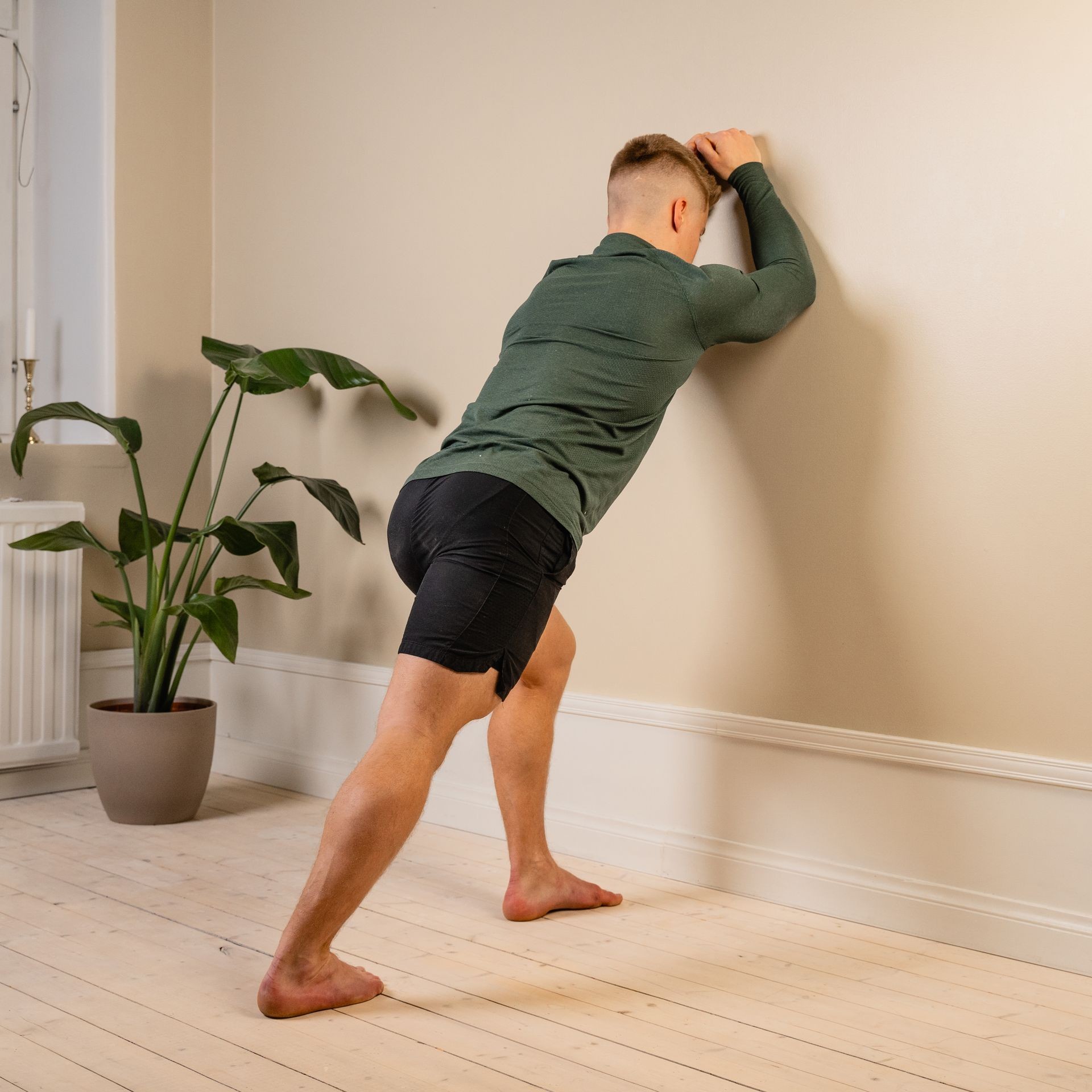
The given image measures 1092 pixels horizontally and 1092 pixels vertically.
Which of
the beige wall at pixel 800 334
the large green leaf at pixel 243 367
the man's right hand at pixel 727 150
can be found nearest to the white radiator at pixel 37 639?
the large green leaf at pixel 243 367

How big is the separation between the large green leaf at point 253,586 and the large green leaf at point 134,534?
0.52ft

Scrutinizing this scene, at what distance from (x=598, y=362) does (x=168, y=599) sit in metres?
1.52

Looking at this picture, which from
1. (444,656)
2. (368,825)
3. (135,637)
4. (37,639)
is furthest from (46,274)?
(368,825)

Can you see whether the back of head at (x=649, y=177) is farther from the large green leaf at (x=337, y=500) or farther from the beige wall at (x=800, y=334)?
the large green leaf at (x=337, y=500)

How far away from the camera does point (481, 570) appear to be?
72.9 inches

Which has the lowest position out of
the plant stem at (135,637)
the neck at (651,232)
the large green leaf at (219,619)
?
the plant stem at (135,637)

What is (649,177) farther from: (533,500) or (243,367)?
(243,367)

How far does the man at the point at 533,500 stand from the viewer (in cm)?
176

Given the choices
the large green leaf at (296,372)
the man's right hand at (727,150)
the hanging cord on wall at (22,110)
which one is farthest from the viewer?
the hanging cord on wall at (22,110)

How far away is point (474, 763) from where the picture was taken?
9.84 feet

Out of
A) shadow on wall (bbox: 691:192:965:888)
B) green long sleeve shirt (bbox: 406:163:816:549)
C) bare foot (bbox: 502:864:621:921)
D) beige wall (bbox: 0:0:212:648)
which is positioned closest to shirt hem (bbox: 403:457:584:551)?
green long sleeve shirt (bbox: 406:163:816:549)

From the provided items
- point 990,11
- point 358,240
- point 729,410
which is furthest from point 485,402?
point 358,240

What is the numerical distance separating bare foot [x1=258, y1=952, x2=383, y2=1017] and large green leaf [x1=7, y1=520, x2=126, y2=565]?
155 centimetres

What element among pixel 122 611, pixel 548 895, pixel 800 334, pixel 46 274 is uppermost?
pixel 46 274
